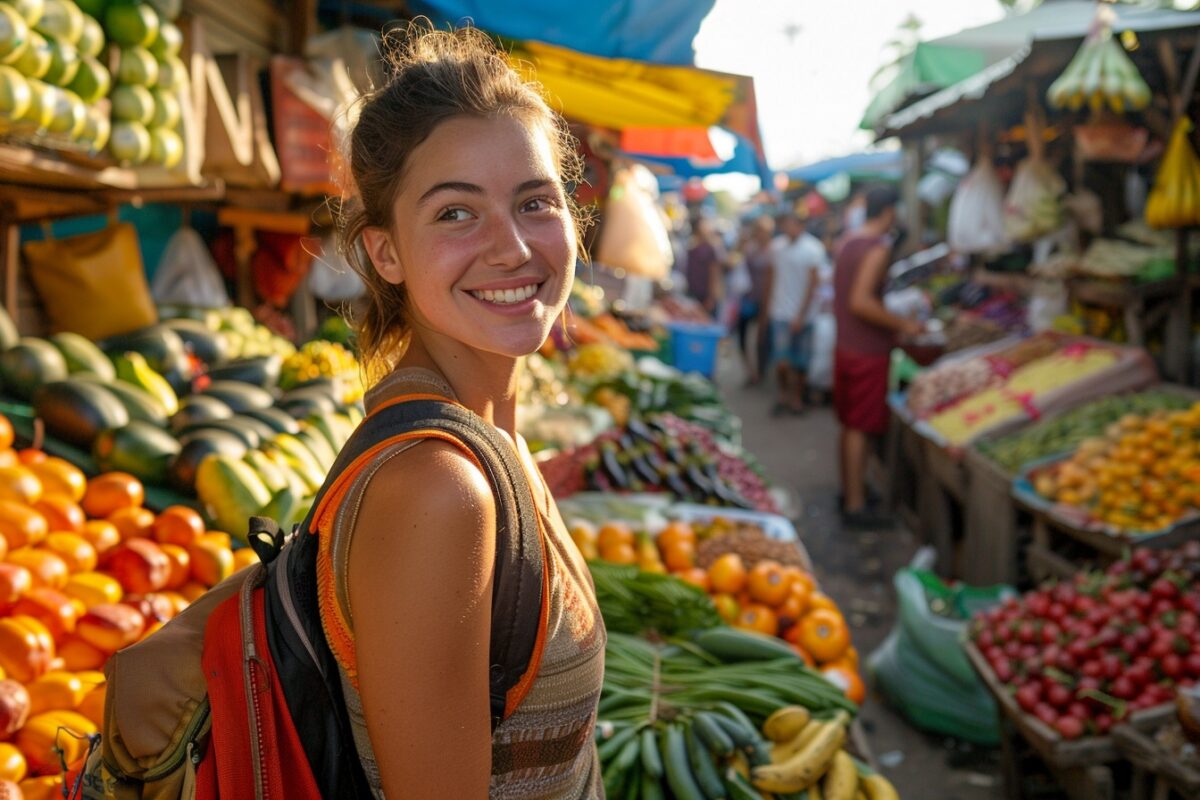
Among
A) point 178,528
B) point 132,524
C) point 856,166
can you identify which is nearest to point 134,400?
point 132,524

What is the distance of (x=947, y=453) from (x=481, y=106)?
5.95 metres

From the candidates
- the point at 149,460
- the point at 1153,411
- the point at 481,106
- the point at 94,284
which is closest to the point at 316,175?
the point at 94,284

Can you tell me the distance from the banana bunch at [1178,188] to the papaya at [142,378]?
18.6ft

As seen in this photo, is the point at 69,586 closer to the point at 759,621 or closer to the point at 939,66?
the point at 759,621

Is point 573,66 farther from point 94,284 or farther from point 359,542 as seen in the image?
point 359,542

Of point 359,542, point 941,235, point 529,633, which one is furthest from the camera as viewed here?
point 941,235

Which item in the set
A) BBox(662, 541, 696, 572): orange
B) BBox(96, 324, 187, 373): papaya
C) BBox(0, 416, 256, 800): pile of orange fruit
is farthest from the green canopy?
BBox(0, 416, 256, 800): pile of orange fruit

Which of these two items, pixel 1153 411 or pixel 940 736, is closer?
pixel 940 736

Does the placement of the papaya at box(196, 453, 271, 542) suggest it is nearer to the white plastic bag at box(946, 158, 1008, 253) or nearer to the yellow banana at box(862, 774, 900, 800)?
the yellow banana at box(862, 774, 900, 800)

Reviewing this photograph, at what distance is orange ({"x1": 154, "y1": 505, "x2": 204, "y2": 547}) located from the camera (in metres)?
2.66

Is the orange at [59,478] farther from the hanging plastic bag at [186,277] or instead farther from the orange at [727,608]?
the hanging plastic bag at [186,277]

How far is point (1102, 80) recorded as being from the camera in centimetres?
573

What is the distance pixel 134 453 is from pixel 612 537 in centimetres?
186

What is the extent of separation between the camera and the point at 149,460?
313cm
